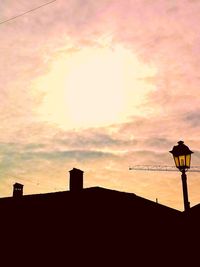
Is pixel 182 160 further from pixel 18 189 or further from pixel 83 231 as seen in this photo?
pixel 18 189

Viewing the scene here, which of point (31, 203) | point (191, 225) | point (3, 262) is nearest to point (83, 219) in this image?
point (31, 203)

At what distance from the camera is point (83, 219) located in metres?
17.8

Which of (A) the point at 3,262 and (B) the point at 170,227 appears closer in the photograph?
(A) the point at 3,262

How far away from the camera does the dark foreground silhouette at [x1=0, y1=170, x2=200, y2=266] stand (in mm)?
17375

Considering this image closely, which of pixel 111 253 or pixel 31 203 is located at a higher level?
pixel 31 203

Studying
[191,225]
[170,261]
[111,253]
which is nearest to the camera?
[191,225]

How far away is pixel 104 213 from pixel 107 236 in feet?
3.73

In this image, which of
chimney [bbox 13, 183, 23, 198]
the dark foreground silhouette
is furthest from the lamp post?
chimney [bbox 13, 183, 23, 198]

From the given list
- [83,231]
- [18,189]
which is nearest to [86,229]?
[83,231]

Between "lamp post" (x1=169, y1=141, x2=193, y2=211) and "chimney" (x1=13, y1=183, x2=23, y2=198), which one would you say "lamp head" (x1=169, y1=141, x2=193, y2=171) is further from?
"chimney" (x1=13, y1=183, x2=23, y2=198)

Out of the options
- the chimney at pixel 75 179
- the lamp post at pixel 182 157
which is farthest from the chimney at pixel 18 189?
the lamp post at pixel 182 157

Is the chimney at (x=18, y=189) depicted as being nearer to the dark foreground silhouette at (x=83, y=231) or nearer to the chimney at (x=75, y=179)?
the chimney at (x=75, y=179)

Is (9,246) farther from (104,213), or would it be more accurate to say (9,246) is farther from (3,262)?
(104,213)

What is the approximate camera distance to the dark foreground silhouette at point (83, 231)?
1738cm
